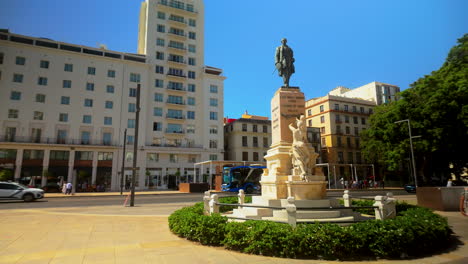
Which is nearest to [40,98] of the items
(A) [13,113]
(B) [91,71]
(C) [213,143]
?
(A) [13,113]

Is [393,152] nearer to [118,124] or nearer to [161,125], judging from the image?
[161,125]

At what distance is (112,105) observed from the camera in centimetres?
4516

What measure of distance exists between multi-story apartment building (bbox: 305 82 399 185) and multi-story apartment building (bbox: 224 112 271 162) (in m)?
11.8

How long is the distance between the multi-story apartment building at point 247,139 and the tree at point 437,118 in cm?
2516

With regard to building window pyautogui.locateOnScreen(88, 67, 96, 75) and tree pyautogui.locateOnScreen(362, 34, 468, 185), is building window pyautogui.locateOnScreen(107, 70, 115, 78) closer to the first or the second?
building window pyautogui.locateOnScreen(88, 67, 96, 75)

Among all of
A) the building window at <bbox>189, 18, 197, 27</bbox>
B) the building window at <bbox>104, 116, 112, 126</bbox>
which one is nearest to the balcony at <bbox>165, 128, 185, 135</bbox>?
the building window at <bbox>104, 116, 112, 126</bbox>

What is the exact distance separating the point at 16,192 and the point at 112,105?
86.4 feet

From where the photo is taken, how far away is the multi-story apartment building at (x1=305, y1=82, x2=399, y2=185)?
54.1 meters

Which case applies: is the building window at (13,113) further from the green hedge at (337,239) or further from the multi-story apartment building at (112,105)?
the green hedge at (337,239)

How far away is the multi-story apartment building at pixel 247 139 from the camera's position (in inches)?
2184

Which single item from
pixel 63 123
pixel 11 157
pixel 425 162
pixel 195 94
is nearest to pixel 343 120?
pixel 425 162

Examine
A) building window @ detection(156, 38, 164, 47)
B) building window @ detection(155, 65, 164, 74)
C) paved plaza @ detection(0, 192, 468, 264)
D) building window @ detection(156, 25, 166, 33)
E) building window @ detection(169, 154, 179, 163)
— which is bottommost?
paved plaza @ detection(0, 192, 468, 264)

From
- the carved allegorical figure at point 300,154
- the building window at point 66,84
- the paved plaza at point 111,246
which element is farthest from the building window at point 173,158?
the carved allegorical figure at point 300,154

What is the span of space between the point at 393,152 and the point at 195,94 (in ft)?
115
